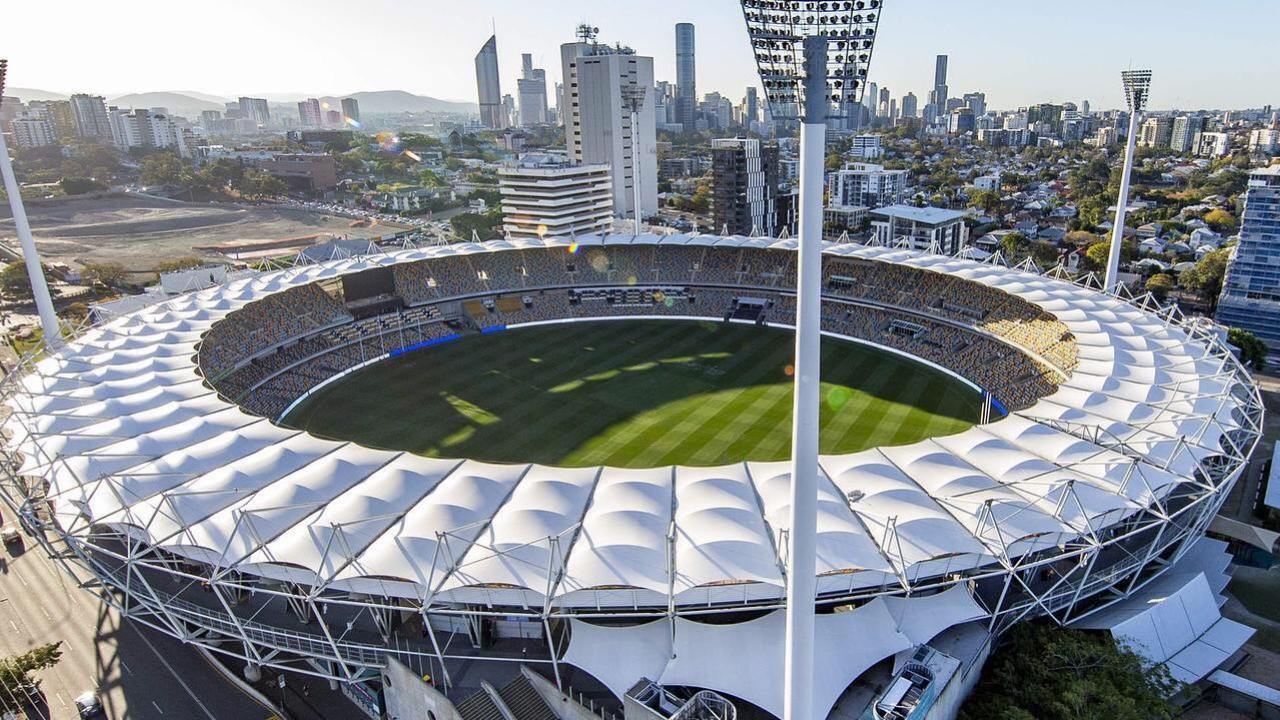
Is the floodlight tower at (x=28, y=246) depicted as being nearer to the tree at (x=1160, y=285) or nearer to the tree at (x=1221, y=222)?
the tree at (x=1160, y=285)

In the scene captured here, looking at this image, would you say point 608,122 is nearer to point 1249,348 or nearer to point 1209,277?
point 1209,277

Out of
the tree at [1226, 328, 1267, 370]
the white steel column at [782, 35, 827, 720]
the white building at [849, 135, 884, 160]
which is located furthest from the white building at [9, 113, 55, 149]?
the tree at [1226, 328, 1267, 370]

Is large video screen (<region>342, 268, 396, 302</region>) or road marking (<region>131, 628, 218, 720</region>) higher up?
large video screen (<region>342, 268, 396, 302</region>)

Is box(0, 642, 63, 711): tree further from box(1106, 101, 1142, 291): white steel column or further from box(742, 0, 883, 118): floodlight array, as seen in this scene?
box(1106, 101, 1142, 291): white steel column

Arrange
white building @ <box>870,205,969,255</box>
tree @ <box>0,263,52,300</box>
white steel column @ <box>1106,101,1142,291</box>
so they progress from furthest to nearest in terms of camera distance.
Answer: white building @ <box>870,205,969,255</box> → tree @ <box>0,263,52,300</box> → white steel column @ <box>1106,101,1142,291</box>

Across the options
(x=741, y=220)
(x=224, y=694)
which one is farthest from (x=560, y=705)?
(x=741, y=220)

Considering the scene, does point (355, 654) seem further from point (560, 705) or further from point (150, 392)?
point (150, 392)

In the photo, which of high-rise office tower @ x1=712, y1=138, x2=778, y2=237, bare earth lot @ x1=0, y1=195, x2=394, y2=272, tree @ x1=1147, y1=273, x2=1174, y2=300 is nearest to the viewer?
tree @ x1=1147, y1=273, x2=1174, y2=300
